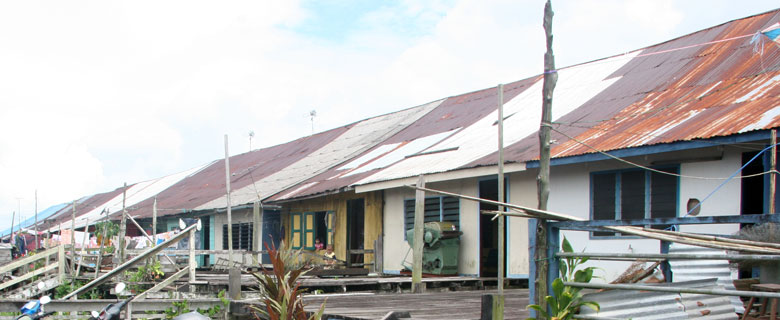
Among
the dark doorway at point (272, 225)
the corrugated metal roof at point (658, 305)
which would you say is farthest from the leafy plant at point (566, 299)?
the dark doorway at point (272, 225)

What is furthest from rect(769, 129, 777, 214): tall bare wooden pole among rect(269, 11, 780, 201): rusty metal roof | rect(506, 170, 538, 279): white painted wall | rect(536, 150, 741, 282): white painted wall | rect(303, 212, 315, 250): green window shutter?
rect(303, 212, 315, 250): green window shutter

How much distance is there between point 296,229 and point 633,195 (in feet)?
38.5

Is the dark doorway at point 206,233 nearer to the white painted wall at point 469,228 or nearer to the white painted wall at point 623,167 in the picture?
the white painted wall at point 469,228

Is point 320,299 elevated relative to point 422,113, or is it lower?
lower

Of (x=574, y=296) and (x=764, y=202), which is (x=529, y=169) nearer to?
(x=764, y=202)

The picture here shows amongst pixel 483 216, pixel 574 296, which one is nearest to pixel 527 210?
pixel 574 296

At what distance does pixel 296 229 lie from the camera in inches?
852

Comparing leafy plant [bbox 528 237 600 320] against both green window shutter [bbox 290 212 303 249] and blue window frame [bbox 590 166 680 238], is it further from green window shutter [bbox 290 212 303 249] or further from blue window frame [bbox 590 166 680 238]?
green window shutter [bbox 290 212 303 249]

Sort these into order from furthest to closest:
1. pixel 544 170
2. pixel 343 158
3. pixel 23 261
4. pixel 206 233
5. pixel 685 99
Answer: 1. pixel 206 233
2. pixel 343 158
3. pixel 23 261
4. pixel 685 99
5. pixel 544 170

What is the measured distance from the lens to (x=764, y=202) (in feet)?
32.7

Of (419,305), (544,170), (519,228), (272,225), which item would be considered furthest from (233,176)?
(544,170)

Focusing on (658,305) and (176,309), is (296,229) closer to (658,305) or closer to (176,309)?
(176,309)

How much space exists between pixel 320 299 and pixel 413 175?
14.7 ft

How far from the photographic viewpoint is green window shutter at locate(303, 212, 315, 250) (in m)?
20.9
